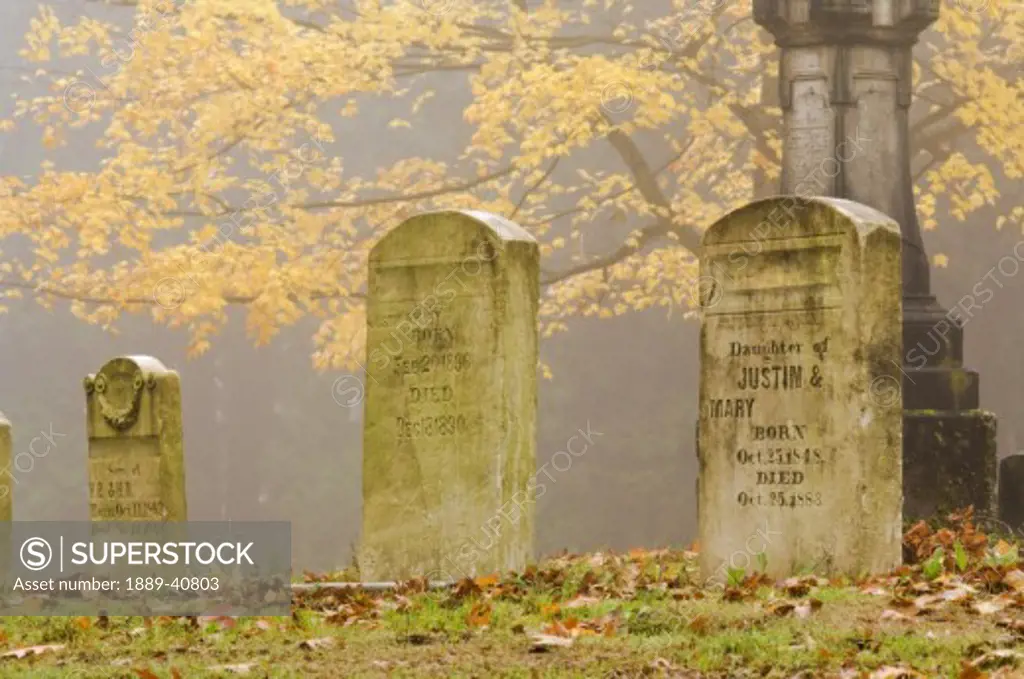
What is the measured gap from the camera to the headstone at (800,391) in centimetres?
962

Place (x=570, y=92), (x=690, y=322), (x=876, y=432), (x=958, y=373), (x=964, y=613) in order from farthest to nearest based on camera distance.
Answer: (x=690, y=322) < (x=570, y=92) < (x=958, y=373) < (x=876, y=432) < (x=964, y=613)

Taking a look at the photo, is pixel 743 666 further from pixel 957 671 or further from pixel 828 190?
Answer: pixel 828 190

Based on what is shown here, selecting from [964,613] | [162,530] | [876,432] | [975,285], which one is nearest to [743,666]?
[964,613]

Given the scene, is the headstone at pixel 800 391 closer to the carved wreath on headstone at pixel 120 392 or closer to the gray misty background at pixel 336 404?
the carved wreath on headstone at pixel 120 392

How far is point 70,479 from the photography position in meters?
36.8

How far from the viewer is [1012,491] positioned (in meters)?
14.0

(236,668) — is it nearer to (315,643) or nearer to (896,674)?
(315,643)

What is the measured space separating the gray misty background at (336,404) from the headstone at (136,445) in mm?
15245

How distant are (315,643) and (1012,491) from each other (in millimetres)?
7942

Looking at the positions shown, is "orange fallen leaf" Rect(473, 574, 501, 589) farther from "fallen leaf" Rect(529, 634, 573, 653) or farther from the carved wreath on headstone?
the carved wreath on headstone

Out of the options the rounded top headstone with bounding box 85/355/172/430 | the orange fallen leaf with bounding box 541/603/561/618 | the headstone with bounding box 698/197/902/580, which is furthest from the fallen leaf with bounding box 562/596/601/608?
the rounded top headstone with bounding box 85/355/172/430

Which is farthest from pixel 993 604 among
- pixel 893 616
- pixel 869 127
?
pixel 869 127

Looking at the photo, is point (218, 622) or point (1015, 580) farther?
point (218, 622)

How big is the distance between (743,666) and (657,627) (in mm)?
1049
